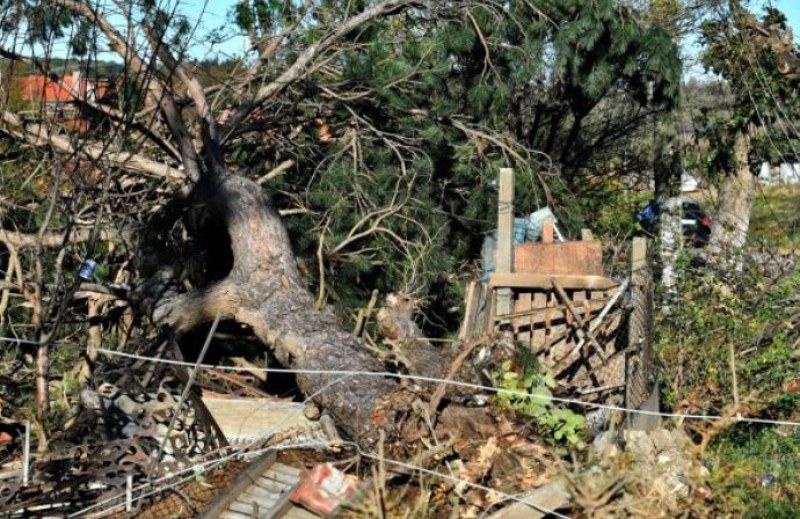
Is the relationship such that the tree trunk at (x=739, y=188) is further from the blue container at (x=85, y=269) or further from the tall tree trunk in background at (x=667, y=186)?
the blue container at (x=85, y=269)

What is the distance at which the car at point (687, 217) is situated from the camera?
33.4 feet

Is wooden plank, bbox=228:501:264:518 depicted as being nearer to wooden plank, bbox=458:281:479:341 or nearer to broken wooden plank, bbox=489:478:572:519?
broken wooden plank, bbox=489:478:572:519

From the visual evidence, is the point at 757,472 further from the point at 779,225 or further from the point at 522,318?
the point at 779,225

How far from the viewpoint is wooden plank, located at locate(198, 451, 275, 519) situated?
458cm

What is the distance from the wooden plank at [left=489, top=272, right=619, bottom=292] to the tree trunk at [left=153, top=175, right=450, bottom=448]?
0.74m

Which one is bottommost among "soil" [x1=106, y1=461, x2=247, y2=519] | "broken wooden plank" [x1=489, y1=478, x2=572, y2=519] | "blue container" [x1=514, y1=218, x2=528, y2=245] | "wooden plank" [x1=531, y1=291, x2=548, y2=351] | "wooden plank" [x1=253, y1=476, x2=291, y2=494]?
"soil" [x1=106, y1=461, x2=247, y2=519]

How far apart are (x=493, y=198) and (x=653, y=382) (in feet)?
9.35

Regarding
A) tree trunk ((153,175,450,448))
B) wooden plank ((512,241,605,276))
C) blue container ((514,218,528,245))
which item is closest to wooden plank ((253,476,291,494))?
tree trunk ((153,175,450,448))

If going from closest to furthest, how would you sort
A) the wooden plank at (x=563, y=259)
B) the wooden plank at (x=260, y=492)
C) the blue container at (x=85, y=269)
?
the wooden plank at (x=260, y=492) → the blue container at (x=85, y=269) → the wooden plank at (x=563, y=259)

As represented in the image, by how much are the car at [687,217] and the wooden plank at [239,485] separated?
19.7 feet

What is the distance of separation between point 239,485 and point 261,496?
0.38ft

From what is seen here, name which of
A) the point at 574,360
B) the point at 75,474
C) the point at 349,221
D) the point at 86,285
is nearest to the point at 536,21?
the point at 349,221

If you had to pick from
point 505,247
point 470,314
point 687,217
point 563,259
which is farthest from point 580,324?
point 687,217

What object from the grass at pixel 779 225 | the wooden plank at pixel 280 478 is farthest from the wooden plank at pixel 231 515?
the grass at pixel 779 225
